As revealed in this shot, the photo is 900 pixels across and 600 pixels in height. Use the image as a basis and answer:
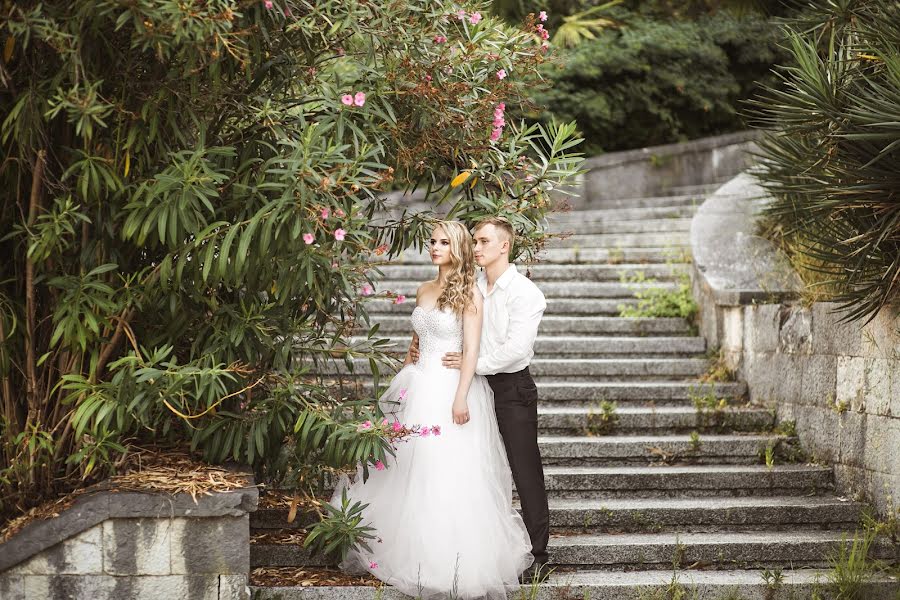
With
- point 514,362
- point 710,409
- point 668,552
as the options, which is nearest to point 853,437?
point 710,409

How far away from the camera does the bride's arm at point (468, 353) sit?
506 centimetres

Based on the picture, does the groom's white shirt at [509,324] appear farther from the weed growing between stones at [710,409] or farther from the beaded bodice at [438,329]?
the weed growing between stones at [710,409]

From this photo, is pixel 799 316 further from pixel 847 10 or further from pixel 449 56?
pixel 449 56

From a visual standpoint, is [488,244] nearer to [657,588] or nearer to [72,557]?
[657,588]

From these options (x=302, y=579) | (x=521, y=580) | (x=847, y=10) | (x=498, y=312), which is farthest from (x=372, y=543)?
(x=847, y=10)

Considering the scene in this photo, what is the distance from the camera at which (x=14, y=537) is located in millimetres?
4422

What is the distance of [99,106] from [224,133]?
0.90m

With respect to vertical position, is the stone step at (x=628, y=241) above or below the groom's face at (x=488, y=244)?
above

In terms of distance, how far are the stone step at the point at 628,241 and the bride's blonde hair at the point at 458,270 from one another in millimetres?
4812

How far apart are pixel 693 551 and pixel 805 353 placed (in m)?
1.84

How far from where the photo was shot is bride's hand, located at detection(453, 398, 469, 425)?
199 inches

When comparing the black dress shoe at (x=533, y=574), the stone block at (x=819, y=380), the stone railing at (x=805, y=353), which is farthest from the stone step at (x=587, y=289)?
the black dress shoe at (x=533, y=574)

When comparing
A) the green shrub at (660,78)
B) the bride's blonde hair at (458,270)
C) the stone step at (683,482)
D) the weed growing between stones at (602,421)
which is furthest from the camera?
the green shrub at (660,78)

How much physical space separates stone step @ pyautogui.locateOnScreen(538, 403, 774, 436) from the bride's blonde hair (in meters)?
1.89
